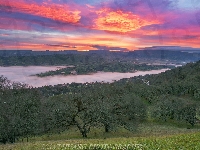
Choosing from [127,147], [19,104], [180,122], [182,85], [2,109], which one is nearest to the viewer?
[127,147]

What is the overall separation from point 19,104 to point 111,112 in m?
Answer: 22.6

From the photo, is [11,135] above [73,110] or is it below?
below

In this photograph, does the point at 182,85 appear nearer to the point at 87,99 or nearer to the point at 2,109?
the point at 87,99

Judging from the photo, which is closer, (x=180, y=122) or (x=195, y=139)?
(x=195, y=139)

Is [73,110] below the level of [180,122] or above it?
above

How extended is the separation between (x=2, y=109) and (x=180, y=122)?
64.0 meters

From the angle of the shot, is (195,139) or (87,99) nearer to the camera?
(195,139)

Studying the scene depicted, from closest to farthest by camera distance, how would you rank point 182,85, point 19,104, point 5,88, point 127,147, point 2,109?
point 127,147 < point 2,109 < point 19,104 < point 5,88 < point 182,85

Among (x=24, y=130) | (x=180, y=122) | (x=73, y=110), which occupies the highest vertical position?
(x=73, y=110)

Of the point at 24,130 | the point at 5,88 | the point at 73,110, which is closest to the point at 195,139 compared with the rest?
the point at 73,110

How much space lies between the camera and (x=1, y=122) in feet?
170

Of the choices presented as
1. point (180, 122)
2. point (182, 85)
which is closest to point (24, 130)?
point (180, 122)

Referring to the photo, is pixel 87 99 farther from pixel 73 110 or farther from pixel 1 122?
pixel 1 122

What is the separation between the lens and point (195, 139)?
2941 centimetres
